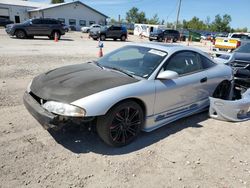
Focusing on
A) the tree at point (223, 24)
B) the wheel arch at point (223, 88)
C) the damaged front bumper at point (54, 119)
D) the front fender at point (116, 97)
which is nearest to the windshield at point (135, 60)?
the front fender at point (116, 97)

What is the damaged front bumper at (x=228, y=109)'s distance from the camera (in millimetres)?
4650

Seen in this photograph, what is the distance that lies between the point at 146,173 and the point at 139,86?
4.00 feet

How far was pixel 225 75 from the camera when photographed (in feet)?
16.9

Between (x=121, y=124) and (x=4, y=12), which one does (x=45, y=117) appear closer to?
(x=121, y=124)

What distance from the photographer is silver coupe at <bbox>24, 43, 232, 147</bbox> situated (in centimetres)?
309

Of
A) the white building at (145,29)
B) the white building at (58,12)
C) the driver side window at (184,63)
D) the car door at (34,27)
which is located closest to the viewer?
the driver side window at (184,63)

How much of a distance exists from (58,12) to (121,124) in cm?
4581

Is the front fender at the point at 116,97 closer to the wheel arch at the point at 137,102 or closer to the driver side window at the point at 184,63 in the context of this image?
the wheel arch at the point at 137,102

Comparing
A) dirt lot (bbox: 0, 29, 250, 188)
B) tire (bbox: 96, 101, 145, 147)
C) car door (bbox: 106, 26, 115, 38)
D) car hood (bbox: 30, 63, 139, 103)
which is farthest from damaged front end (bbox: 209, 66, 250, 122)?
car door (bbox: 106, 26, 115, 38)

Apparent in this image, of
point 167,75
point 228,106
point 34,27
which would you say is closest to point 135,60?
point 167,75

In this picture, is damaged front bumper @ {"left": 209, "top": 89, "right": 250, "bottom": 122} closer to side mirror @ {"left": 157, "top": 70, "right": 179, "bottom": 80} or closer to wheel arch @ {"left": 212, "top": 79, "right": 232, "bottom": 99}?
wheel arch @ {"left": 212, "top": 79, "right": 232, "bottom": 99}

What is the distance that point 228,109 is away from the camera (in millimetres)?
4676

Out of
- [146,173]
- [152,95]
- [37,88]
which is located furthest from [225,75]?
[37,88]

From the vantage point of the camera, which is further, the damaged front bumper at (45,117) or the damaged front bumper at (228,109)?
the damaged front bumper at (228,109)
